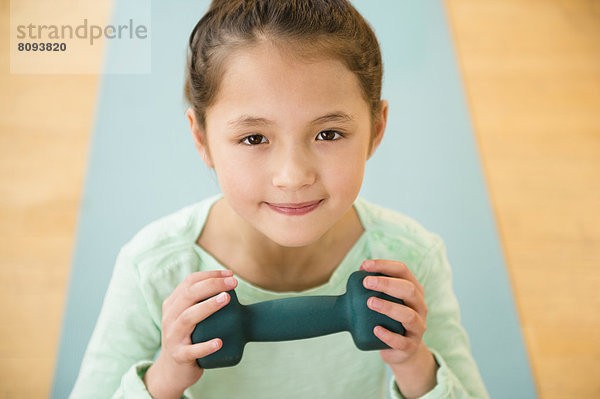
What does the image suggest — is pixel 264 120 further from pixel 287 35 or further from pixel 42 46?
pixel 42 46

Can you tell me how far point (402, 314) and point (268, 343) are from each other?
0.79 feet

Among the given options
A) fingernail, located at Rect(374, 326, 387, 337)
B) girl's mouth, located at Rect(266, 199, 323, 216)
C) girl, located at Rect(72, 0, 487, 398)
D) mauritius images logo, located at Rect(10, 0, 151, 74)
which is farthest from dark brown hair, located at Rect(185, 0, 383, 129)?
mauritius images logo, located at Rect(10, 0, 151, 74)

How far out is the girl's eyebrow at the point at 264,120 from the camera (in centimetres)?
60

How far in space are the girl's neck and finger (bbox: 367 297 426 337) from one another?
18cm

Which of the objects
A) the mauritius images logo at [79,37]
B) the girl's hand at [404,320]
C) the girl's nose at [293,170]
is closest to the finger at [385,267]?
the girl's hand at [404,320]

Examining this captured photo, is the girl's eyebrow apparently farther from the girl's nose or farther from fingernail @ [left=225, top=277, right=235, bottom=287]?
fingernail @ [left=225, top=277, right=235, bottom=287]

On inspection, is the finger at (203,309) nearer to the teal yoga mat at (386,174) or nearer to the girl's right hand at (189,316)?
the girl's right hand at (189,316)

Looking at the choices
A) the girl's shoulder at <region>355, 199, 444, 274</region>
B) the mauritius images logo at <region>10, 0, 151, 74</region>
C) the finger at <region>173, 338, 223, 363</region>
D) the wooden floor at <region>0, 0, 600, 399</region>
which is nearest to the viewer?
the finger at <region>173, 338, 223, 363</region>

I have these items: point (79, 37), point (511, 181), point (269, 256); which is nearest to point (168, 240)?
point (269, 256)

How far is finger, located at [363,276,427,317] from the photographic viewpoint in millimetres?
611

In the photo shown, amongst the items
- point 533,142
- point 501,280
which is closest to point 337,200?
point 501,280

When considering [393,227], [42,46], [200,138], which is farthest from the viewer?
[42,46]

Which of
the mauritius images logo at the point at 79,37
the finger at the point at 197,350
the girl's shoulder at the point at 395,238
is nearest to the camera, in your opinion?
the finger at the point at 197,350

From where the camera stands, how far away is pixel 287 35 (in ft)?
2.00
